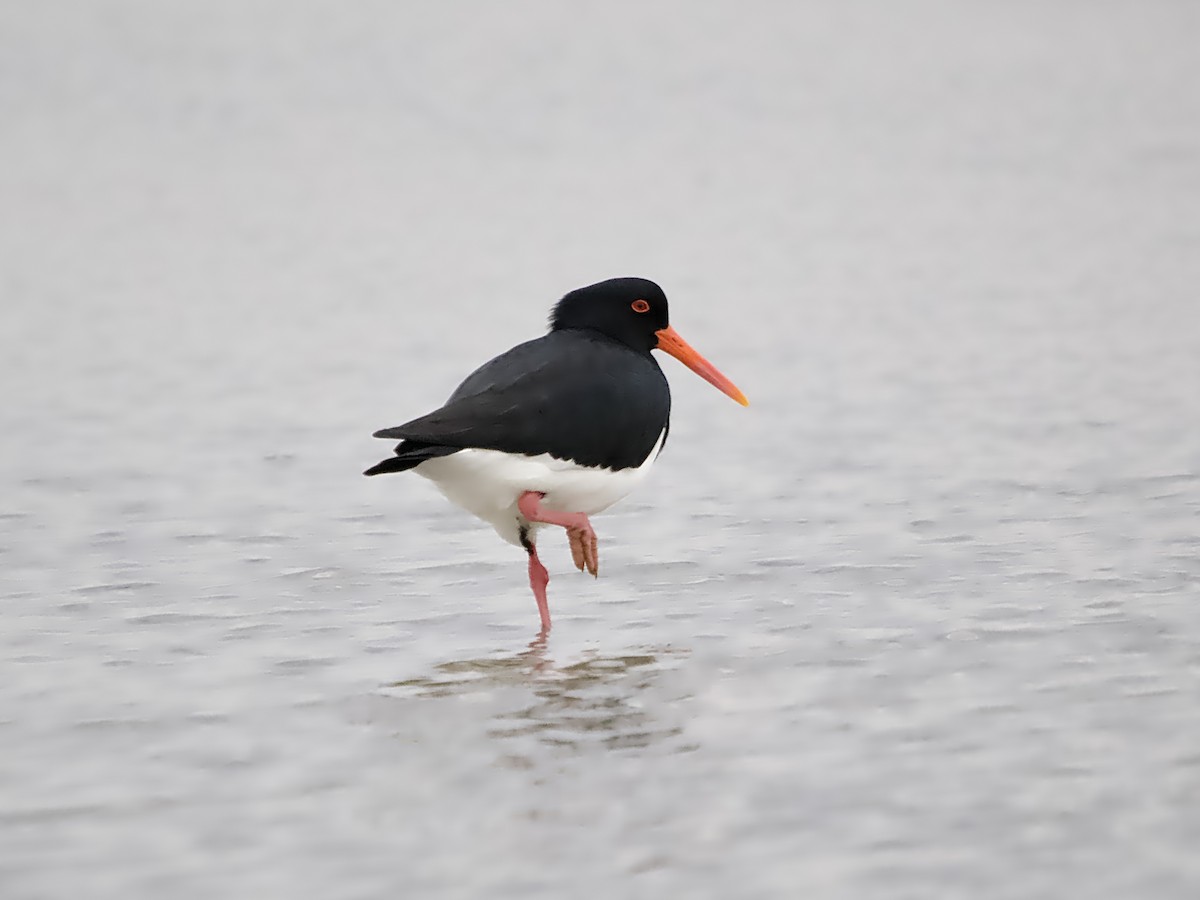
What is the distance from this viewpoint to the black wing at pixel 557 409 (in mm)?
6359

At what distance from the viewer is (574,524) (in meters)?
6.74

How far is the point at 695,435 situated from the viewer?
9.88 metres

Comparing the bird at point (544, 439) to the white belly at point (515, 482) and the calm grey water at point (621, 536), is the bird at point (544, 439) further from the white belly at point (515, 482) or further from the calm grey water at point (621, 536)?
the calm grey water at point (621, 536)

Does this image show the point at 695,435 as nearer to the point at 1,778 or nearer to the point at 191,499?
the point at 191,499

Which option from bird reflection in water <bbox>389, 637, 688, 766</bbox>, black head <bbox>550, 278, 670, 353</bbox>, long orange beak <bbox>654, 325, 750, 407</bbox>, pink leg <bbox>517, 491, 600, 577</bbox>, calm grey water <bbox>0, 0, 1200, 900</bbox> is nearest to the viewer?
calm grey water <bbox>0, 0, 1200, 900</bbox>

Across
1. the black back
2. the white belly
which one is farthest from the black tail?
the white belly

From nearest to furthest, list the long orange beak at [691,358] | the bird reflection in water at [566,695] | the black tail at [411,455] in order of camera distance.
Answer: the bird reflection in water at [566,695]
the black tail at [411,455]
the long orange beak at [691,358]

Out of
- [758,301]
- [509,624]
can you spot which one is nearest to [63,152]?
[758,301]

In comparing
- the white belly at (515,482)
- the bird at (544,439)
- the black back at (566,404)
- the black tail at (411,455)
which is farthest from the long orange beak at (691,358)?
the black tail at (411,455)

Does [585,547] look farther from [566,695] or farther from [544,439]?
[566,695]

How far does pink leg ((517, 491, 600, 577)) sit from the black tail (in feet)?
1.42

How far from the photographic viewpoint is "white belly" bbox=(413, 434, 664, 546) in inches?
255

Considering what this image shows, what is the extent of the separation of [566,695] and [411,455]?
91 centimetres

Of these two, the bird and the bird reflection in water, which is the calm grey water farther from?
the bird
